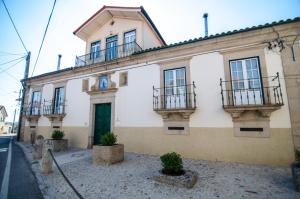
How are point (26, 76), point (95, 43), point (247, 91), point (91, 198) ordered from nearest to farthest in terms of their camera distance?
point (91, 198), point (247, 91), point (95, 43), point (26, 76)

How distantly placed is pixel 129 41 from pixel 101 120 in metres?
5.61

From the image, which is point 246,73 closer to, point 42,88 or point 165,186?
point 165,186

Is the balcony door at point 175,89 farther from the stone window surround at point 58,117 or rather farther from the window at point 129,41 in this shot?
the stone window surround at point 58,117

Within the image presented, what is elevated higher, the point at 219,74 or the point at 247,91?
the point at 219,74

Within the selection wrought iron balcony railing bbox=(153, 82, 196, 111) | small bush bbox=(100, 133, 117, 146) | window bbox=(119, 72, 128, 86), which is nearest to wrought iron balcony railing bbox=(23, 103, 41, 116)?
window bbox=(119, 72, 128, 86)

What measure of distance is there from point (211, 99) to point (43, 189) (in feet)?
21.4

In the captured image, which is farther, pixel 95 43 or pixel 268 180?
pixel 95 43

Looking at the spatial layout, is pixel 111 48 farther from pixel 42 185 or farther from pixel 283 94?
pixel 283 94

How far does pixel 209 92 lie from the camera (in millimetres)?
6945

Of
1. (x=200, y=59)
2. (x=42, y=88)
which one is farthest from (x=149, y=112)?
(x=42, y=88)

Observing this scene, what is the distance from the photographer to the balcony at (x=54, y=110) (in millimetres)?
11234

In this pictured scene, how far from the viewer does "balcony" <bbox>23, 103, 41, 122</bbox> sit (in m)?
12.8

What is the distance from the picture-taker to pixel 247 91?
6367mm

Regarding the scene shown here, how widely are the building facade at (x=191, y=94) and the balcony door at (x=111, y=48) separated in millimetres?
76
